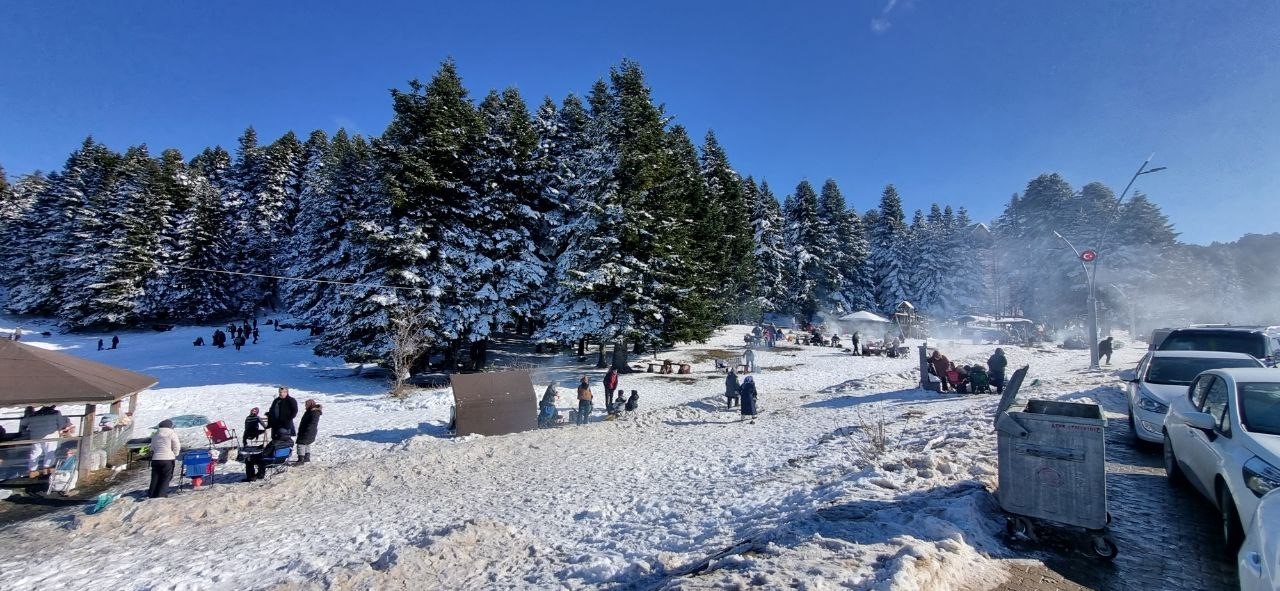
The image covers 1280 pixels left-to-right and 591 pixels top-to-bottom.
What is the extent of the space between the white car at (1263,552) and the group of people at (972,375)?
13.5 metres

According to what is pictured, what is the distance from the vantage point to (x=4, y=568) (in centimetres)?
706

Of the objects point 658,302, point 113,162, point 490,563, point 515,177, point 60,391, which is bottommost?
point 490,563

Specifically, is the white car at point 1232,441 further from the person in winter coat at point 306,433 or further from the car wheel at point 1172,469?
the person in winter coat at point 306,433

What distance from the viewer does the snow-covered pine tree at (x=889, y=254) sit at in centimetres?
5888

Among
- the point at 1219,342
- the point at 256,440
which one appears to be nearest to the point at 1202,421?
the point at 1219,342

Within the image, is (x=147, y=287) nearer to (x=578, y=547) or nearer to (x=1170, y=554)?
(x=578, y=547)

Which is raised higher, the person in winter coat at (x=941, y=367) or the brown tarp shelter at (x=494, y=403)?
Result: the person in winter coat at (x=941, y=367)

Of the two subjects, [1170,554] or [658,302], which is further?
[658,302]

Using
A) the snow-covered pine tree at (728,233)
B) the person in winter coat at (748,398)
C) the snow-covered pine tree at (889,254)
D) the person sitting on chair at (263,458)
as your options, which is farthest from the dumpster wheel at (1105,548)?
the snow-covered pine tree at (889,254)

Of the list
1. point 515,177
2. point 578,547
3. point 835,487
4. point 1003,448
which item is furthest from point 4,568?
point 515,177

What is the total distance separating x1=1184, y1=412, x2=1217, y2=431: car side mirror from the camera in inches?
200

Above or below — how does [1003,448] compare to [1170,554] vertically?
above

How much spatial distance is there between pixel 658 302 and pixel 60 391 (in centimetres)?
1887

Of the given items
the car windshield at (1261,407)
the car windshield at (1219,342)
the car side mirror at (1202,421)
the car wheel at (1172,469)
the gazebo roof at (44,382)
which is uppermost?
the car windshield at (1219,342)
